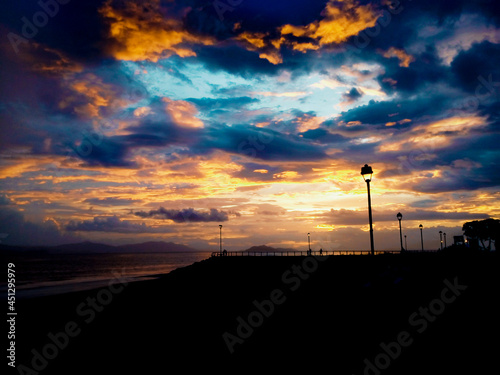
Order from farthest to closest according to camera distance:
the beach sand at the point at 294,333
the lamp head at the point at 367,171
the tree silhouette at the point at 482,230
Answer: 1. the tree silhouette at the point at 482,230
2. the lamp head at the point at 367,171
3. the beach sand at the point at 294,333

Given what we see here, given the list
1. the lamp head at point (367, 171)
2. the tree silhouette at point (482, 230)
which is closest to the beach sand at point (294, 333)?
the lamp head at point (367, 171)

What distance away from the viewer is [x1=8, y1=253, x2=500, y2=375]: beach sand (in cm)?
914

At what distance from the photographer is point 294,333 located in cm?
1230

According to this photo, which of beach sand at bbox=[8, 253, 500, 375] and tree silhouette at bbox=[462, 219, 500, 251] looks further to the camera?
tree silhouette at bbox=[462, 219, 500, 251]

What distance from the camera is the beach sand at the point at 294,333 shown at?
9.14 m

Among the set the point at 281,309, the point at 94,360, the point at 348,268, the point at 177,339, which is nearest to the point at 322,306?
the point at 281,309

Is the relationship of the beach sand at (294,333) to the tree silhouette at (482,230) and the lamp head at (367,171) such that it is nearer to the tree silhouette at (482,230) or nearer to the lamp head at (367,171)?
the lamp head at (367,171)

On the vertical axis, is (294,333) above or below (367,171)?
below

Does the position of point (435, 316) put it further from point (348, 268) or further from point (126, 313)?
point (348, 268)

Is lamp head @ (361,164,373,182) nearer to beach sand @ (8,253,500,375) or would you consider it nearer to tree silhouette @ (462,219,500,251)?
beach sand @ (8,253,500,375)

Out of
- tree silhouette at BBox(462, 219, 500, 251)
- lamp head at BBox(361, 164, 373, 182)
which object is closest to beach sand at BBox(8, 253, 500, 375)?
lamp head at BBox(361, 164, 373, 182)

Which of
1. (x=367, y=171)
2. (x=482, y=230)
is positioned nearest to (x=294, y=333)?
(x=367, y=171)

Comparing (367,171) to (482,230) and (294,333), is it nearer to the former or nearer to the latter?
(294,333)

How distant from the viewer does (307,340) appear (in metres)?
11.2
